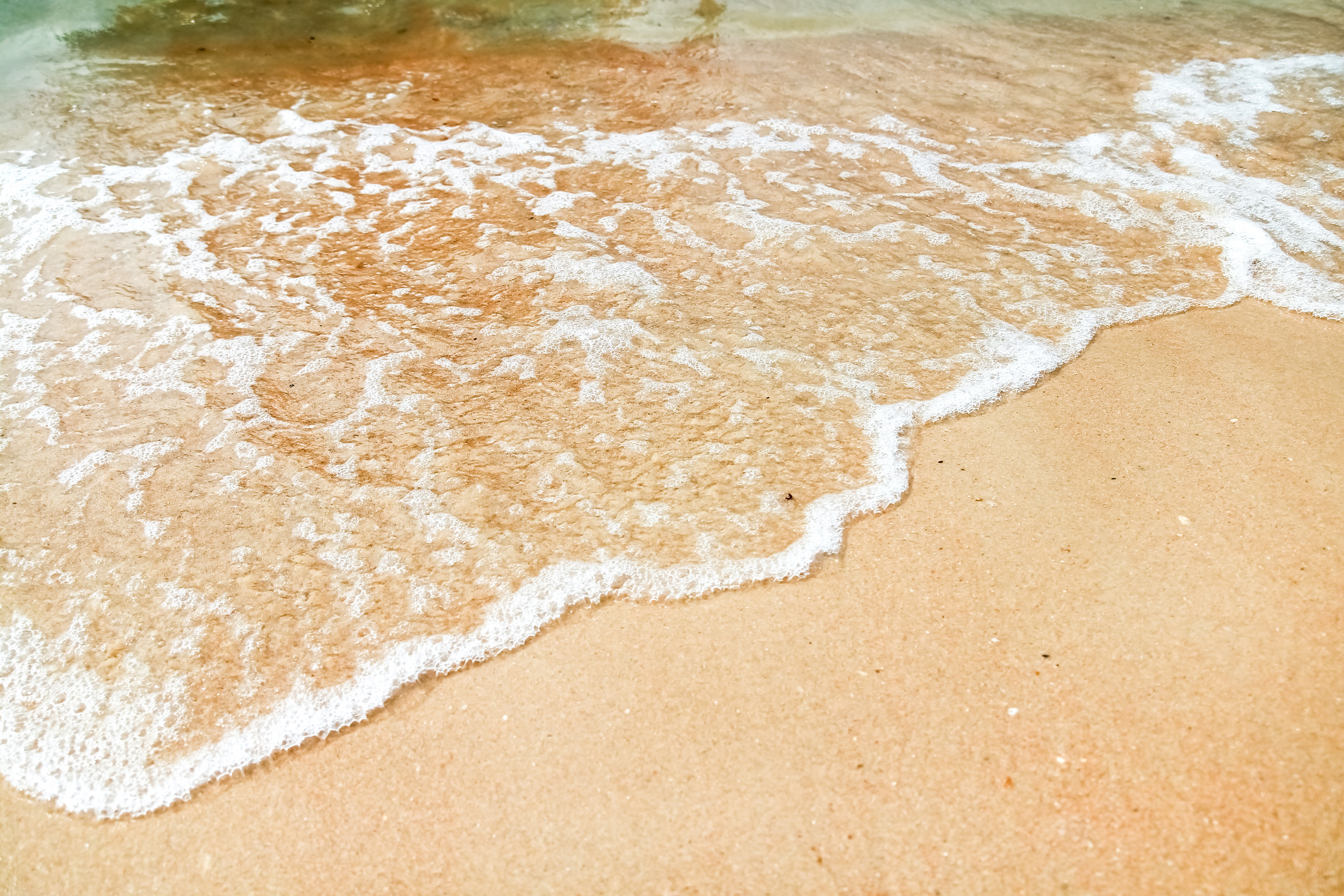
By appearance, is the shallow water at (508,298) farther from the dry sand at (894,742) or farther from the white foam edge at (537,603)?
the dry sand at (894,742)

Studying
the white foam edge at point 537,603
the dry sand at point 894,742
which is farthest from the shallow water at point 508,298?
the dry sand at point 894,742

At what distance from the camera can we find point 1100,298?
326 cm

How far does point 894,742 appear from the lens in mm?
1909

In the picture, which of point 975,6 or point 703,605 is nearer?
point 703,605

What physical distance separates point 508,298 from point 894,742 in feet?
7.11

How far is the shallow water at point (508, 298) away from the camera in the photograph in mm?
2238

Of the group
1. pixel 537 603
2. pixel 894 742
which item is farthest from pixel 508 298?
pixel 894 742

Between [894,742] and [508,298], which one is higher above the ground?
[508,298]

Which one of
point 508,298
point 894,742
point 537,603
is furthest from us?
point 508,298

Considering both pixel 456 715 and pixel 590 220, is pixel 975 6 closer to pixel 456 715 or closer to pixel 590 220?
pixel 590 220

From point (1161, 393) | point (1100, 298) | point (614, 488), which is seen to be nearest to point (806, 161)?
point (1100, 298)

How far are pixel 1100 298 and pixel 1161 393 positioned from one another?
589 mm

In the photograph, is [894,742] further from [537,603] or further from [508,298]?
[508,298]

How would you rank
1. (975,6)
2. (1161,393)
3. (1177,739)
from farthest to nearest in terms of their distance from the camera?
(975,6) < (1161,393) < (1177,739)
